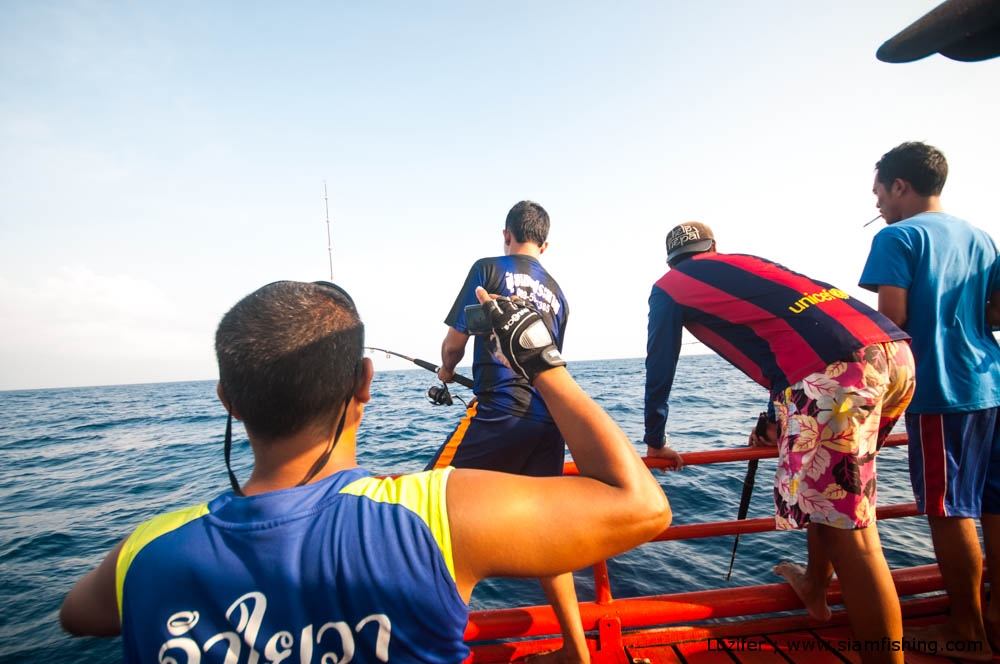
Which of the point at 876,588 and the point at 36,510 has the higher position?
the point at 876,588

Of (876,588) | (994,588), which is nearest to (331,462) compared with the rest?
(876,588)

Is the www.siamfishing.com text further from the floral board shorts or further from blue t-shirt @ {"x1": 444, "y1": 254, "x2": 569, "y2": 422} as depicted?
blue t-shirt @ {"x1": 444, "y1": 254, "x2": 569, "y2": 422}

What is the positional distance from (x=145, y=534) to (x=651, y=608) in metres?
2.50

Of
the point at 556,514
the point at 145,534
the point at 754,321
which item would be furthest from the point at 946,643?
the point at 145,534

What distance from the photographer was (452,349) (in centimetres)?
274

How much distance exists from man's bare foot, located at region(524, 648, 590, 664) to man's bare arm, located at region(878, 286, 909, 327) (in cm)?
247

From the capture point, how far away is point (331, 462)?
1.24m

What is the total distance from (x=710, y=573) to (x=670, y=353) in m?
4.15

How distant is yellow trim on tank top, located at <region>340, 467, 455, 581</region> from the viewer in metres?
1.06

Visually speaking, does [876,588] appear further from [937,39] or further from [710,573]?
[710,573]

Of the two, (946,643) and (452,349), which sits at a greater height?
(452,349)

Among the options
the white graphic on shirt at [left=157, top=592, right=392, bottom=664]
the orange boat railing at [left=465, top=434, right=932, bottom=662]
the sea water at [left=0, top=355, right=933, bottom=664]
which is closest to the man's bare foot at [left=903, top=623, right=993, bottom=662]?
the orange boat railing at [left=465, top=434, right=932, bottom=662]

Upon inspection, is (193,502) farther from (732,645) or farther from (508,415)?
(732,645)

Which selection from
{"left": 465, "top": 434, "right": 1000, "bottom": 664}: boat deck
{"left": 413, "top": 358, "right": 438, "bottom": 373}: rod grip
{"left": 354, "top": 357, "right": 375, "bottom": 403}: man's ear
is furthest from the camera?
{"left": 413, "top": 358, "right": 438, "bottom": 373}: rod grip
